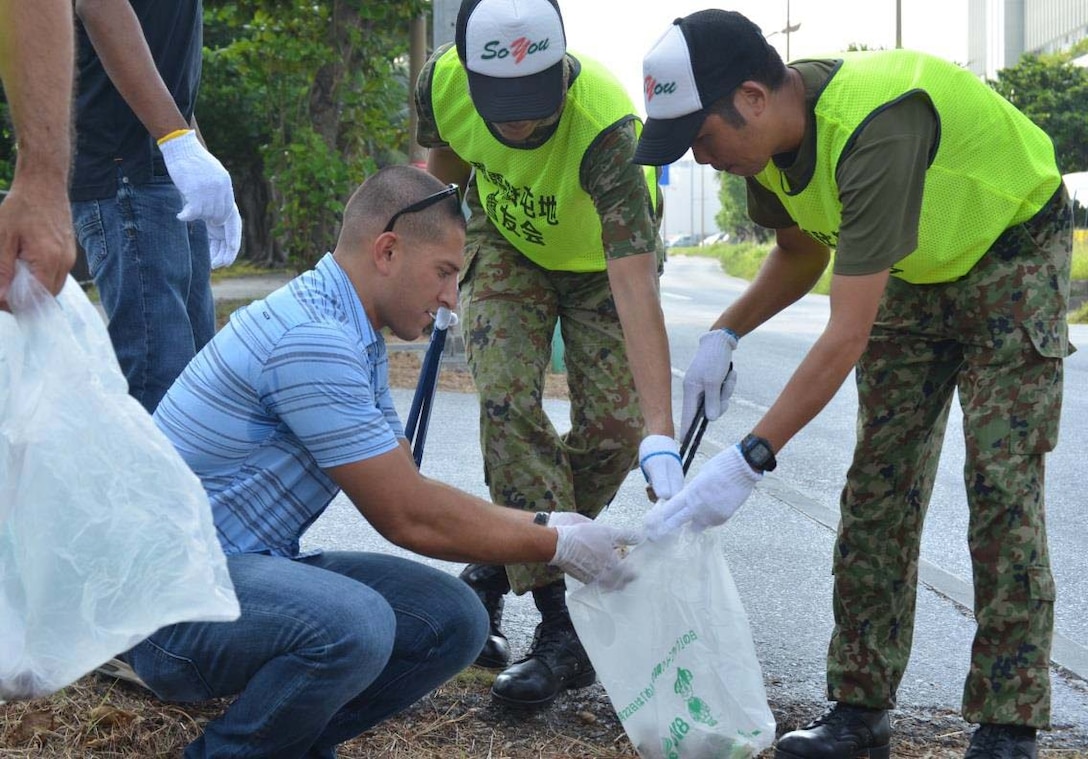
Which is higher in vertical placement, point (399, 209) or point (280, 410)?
point (399, 209)

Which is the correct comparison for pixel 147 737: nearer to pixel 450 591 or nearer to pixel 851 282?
pixel 450 591

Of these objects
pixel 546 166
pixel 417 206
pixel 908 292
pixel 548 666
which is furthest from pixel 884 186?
pixel 548 666

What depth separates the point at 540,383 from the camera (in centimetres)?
364

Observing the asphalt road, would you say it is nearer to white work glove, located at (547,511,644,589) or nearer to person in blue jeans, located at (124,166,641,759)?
white work glove, located at (547,511,644,589)

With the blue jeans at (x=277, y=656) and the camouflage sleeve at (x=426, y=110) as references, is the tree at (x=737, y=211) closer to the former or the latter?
the camouflage sleeve at (x=426, y=110)

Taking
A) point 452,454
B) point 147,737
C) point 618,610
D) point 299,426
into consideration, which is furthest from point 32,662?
point 452,454

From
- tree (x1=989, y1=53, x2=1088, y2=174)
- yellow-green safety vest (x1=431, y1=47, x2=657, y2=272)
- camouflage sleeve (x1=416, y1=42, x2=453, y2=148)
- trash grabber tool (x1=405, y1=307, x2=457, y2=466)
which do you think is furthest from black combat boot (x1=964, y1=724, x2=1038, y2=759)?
tree (x1=989, y1=53, x2=1088, y2=174)

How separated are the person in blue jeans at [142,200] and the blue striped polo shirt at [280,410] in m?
0.72

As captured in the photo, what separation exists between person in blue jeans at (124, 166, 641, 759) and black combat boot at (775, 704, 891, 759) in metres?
0.65

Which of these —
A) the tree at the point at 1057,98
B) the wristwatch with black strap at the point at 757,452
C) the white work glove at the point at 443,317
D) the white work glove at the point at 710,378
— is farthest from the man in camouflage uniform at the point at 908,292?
the tree at the point at 1057,98

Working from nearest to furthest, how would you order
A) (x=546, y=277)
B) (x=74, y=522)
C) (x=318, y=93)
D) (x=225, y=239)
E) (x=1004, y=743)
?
(x=74, y=522) → (x=1004, y=743) → (x=225, y=239) → (x=546, y=277) → (x=318, y=93)

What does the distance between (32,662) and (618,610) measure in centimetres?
131

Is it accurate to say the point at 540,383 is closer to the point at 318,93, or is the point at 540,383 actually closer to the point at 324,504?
the point at 324,504

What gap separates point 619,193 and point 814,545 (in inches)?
91.6
